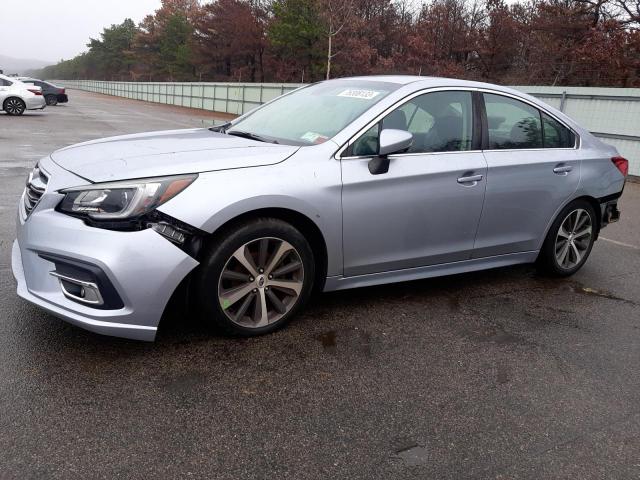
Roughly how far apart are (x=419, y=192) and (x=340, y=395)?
1531 mm

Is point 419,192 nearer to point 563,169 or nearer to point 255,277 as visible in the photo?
Answer: point 255,277

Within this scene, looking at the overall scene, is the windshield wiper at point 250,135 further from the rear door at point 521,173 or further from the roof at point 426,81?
the rear door at point 521,173

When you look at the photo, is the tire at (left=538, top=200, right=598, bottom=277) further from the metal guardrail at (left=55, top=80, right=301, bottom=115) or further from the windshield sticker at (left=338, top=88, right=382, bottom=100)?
the metal guardrail at (left=55, top=80, right=301, bottom=115)

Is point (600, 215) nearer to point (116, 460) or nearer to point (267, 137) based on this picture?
point (267, 137)

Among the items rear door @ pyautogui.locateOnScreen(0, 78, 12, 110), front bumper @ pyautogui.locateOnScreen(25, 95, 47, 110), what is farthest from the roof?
front bumper @ pyautogui.locateOnScreen(25, 95, 47, 110)

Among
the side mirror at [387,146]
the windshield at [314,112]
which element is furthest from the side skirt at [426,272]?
the windshield at [314,112]

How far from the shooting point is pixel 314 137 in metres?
3.65

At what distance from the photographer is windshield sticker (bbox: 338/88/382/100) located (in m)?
3.89

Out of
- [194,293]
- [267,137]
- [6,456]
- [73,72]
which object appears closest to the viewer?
[6,456]

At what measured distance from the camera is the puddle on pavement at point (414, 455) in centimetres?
238

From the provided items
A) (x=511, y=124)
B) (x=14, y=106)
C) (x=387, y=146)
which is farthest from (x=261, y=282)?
(x=14, y=106)

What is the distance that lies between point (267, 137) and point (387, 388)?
6.23 feet

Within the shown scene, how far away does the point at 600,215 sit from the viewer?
4992 mm

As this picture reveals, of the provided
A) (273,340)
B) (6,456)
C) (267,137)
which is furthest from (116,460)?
(267,137)
